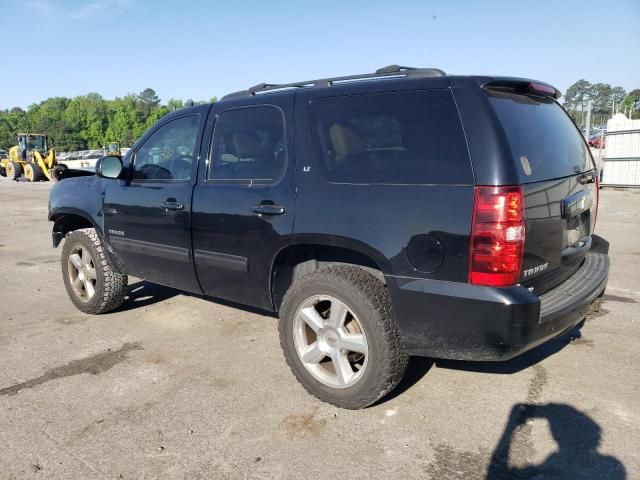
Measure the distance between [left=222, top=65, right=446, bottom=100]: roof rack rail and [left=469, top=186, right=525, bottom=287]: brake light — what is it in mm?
823

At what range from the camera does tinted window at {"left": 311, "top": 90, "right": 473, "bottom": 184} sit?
2.67 metres

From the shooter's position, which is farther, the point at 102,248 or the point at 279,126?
the point at 102,248

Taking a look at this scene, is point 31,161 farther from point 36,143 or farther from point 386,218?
point 386,218

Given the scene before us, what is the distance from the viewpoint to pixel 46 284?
20.7 ft

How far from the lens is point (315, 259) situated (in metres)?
3.34

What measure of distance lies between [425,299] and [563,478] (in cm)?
104

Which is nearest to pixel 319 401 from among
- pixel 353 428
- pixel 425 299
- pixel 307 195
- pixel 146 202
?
pixel 353 428

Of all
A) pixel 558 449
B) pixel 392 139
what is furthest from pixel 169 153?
pixel 558 449

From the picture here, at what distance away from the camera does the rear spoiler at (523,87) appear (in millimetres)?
2768

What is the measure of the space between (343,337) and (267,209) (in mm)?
949

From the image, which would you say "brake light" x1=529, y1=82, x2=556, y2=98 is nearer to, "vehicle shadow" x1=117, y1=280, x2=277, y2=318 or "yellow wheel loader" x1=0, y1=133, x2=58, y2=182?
"vehicle shadow" x1=117, y1=280, x2=277, y2=318

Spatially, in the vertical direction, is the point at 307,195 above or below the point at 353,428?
above

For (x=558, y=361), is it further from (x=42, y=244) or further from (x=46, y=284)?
(x=42, y=244)

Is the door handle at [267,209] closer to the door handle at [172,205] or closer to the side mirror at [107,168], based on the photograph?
the door handle at [172,205]
